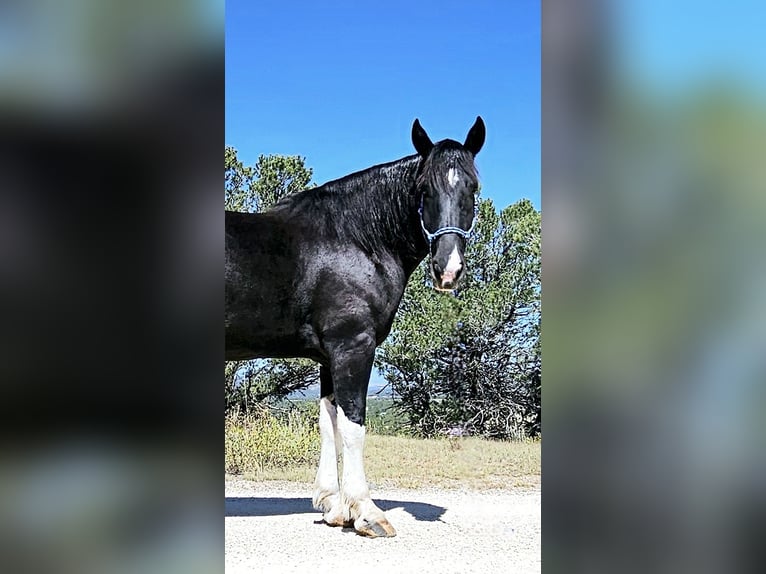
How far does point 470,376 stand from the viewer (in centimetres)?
1348

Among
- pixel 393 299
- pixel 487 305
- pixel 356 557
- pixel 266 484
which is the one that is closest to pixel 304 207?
pixel 393 299

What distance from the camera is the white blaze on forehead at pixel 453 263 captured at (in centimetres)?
472

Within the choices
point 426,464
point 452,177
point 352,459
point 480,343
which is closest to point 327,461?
point 352,459

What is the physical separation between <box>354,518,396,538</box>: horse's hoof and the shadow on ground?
767mm

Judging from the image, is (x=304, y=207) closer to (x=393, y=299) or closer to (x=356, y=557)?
(x=393, y=299)

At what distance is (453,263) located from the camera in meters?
4.73

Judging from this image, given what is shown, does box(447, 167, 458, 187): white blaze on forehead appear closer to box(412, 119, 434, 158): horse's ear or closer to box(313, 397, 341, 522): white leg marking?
box(412, 119, 434, 158): horse's ear

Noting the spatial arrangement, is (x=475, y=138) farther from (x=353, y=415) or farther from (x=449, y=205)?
(x=353, y=415)

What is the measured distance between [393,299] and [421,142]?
3.83ft

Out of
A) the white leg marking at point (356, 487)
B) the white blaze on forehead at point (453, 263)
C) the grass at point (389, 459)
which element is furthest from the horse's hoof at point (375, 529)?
the grass at point (389, 459)

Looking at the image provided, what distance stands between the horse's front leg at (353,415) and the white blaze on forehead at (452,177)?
1.31m

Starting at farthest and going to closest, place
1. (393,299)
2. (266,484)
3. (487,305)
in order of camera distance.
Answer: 1. (487,305)
2. (266,484)
3. (393,299)

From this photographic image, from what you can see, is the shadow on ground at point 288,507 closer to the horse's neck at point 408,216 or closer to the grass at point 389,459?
the grass at point 389,459

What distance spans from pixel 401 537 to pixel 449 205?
2323mm
